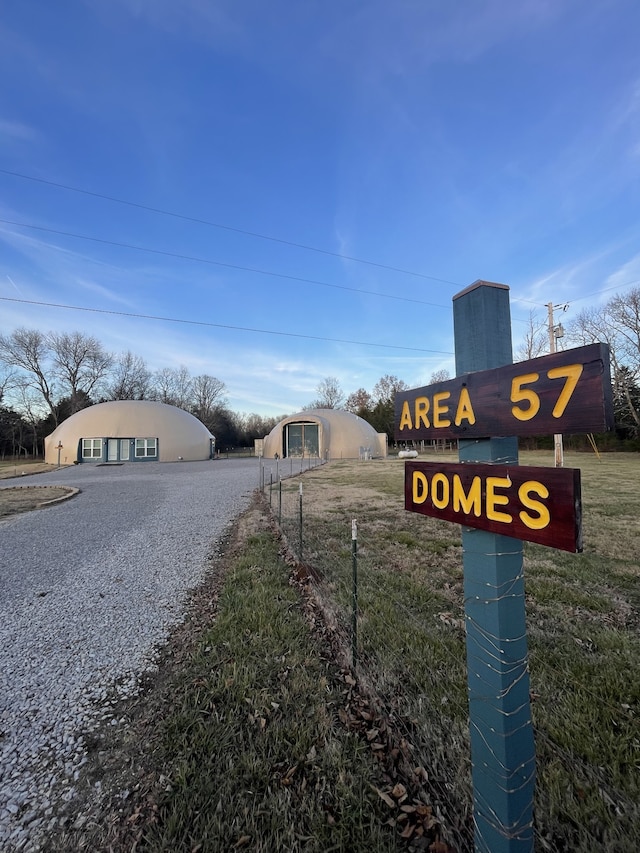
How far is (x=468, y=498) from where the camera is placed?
1476 millimetres

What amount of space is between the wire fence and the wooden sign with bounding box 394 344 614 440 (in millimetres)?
1623

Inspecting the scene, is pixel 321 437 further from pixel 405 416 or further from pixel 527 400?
pixel 527 400

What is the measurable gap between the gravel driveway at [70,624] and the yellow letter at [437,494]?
7.87 feet

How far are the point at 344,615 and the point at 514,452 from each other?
279cm

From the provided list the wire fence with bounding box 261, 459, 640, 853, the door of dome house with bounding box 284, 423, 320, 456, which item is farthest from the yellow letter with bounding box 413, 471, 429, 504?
the door of dome house with bounding box 284, 423, 320, 456

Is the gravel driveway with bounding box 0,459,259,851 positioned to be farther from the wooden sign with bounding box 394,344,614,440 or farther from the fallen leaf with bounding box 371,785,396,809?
the wooden sign with bounding box 394,344,614,440

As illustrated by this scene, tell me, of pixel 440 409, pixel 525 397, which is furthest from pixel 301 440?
pixel 525 397

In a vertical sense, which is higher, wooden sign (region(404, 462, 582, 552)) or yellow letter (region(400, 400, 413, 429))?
yellow letter (region(400, 400, 413, 429))

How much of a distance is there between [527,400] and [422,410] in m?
0.59

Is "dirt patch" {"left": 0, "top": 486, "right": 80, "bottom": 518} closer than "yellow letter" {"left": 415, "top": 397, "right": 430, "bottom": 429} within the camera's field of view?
No

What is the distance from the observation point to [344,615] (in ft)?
11.7

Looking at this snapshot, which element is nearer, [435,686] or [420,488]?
[420,488]

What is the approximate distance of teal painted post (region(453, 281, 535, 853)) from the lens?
135 cm

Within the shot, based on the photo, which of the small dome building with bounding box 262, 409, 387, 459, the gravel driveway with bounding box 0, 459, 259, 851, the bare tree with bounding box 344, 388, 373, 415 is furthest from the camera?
the bare tree with bounding box 344, 388, 373, 415
